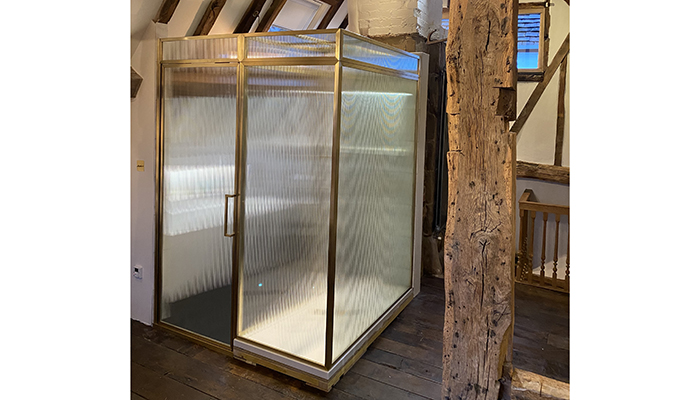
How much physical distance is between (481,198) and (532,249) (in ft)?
9.91

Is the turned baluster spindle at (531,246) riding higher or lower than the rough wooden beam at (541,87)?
lower

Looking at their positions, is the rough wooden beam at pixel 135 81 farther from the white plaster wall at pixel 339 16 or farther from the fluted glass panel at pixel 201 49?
the white plaster wall at pixel 339 16

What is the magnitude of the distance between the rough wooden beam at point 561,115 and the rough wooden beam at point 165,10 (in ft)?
11.2

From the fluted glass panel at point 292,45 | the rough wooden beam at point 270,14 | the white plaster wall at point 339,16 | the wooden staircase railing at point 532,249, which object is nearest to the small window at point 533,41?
the wooden staircase railing at point 532,249

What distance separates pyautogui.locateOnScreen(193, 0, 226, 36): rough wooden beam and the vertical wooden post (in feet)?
6.62

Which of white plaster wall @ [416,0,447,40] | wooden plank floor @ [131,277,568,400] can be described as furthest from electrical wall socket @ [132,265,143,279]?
white plaster wall @ [416,0,447,40]

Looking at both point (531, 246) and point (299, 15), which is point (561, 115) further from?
point (299, 15)

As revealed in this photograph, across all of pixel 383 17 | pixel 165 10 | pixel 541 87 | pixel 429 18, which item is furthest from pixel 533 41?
pixel 165 10

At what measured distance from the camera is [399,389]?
8.38ft

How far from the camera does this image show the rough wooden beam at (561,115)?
14.4 feet

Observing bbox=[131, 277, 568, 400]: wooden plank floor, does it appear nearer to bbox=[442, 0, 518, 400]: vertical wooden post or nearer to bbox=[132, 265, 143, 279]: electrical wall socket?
bbox=[132, 265, 143, 279]: electrical wall socket

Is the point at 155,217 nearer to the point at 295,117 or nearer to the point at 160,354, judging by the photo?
the point at 160,354
